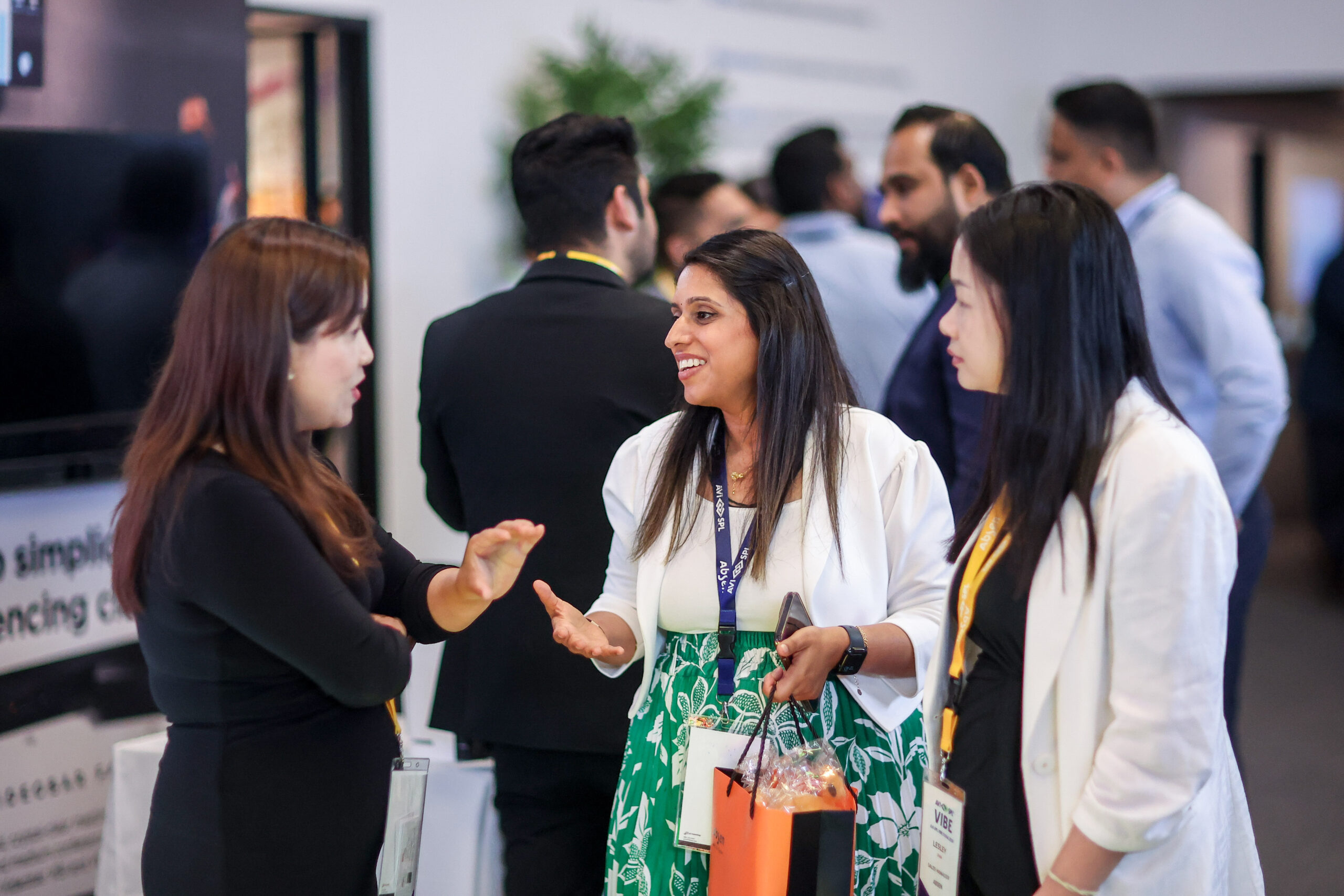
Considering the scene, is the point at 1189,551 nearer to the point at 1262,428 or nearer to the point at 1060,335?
the point at 1060,335

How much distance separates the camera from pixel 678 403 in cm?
217

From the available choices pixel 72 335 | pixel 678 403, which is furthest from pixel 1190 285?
pixel 72 335

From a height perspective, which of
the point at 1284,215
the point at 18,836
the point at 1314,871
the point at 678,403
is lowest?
the point at 1314,871

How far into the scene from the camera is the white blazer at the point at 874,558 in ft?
6.11

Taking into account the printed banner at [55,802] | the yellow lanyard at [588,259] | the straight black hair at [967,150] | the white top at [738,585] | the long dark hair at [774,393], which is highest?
the straight black hair at [967,150]

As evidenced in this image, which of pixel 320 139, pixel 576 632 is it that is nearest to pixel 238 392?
pixel 576 632

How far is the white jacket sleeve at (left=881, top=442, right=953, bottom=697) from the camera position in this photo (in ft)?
6.29

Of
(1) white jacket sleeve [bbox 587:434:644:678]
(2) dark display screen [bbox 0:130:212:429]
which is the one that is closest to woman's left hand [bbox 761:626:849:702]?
(1) white jacket sleeve [bbox 587:434:644:678]

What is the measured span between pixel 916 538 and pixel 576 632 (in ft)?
1.79

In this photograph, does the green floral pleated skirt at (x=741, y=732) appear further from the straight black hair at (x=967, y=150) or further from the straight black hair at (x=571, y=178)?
the straight black hair at (x=967, y=150)

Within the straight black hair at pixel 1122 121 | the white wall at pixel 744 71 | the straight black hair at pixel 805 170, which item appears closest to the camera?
the straight black hair at pixel 1122 121

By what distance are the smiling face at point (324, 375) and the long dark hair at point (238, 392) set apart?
0.05 feet

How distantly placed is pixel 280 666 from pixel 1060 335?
106 cm

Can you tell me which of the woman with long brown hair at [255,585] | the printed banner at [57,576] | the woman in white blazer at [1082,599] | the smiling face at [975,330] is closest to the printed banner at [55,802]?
the printed banner at [57,576]
